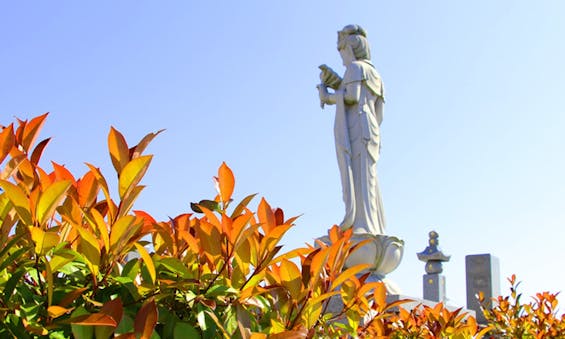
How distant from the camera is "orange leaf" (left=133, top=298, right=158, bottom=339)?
85 centimetres

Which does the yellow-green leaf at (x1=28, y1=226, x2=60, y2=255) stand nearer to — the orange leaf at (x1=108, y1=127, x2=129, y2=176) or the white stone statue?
the orange leaf at (x1=108, y1=127, x2=129, y2=176)

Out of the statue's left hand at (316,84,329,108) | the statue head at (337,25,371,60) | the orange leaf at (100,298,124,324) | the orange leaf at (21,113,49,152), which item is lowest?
the orange leaf at (100,298,124,324)

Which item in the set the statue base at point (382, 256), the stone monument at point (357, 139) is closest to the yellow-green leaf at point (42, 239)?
the statue base at point (382, 256)

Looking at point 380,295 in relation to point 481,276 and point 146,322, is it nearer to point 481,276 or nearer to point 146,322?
point 146,322

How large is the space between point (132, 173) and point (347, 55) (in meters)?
8.97

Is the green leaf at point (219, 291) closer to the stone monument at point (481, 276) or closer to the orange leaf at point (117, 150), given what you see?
the orange leaf at point (117, 150)

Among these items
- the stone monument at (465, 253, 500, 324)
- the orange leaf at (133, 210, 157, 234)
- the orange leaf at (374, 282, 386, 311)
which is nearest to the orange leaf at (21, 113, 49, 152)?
the orange leaf at (133, 210, 157, 234)

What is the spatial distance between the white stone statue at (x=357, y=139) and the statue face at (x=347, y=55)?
158mm

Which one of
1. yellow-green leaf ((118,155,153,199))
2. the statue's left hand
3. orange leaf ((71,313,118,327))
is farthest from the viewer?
the statue's left hand

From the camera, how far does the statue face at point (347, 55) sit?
9586 mm

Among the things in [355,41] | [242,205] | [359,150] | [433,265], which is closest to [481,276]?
[359,150]

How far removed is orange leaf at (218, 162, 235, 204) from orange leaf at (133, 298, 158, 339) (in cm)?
30

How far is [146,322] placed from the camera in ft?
2.80

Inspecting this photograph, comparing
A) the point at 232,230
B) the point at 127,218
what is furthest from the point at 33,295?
the point at 232,230
